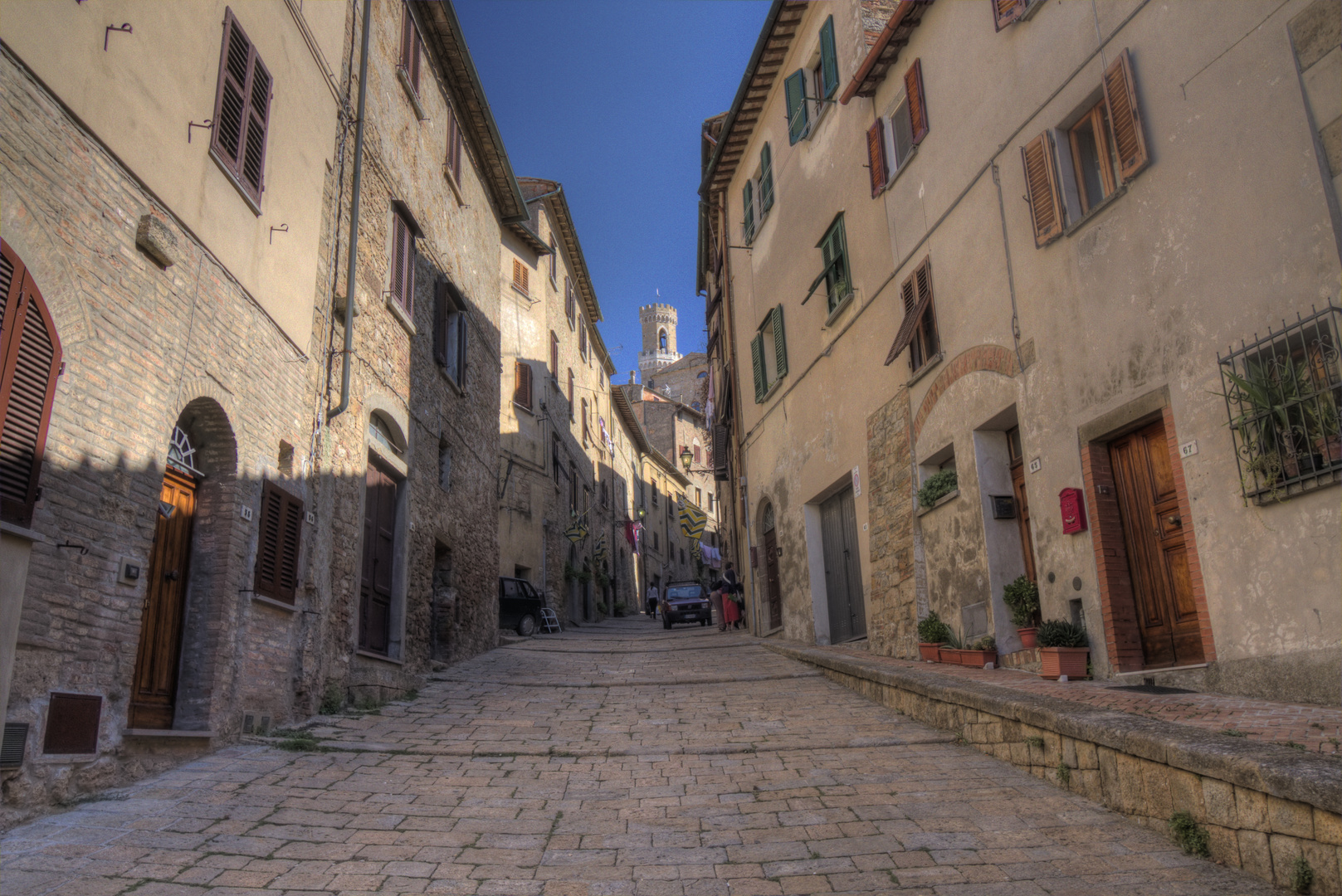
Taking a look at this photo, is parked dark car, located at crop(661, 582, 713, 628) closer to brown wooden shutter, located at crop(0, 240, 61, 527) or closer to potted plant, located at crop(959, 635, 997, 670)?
potted plant, located at crop(959, 635, 997, 670)

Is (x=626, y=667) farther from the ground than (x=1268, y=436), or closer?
closer

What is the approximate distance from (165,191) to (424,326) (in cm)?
600

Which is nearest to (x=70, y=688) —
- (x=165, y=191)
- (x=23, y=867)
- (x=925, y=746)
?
(x=23, y=867)

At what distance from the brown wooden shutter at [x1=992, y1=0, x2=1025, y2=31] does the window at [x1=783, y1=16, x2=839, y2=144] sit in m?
4.57

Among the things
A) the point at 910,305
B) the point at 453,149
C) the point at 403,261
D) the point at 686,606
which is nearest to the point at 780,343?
the point at 910,305

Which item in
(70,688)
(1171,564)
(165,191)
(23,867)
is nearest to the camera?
(23,867)

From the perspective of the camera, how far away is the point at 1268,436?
20.0ft

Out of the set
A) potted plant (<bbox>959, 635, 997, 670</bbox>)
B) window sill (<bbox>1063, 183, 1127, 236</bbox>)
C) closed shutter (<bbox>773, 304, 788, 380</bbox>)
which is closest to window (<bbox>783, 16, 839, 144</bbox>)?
closed shutter (<bbox>773, 304, 788, 380</bbox>)

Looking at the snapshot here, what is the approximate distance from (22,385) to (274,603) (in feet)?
11.1

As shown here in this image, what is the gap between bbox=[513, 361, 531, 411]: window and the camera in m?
23.9

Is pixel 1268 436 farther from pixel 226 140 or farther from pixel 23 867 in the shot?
pixel 226 140

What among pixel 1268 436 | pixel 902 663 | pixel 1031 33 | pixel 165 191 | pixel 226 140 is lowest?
pixel 902 663

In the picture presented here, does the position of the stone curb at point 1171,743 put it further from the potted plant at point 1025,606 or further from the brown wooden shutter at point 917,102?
the brown wooden shutter at point 917,102

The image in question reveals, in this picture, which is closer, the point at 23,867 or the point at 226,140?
the point at 23,867
